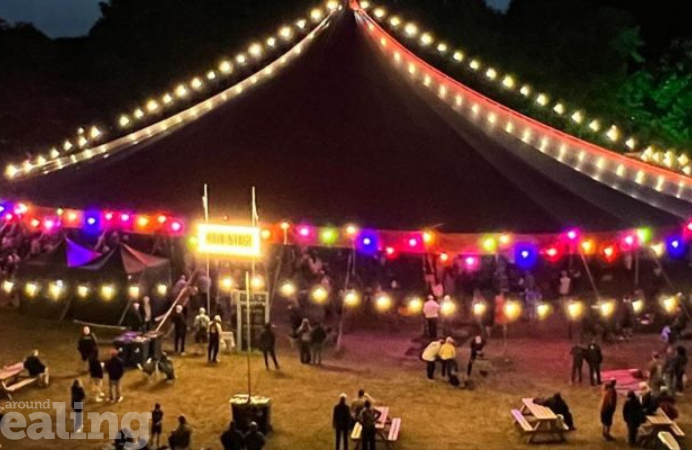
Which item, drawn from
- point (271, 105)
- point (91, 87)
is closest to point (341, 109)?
point (271, 105)

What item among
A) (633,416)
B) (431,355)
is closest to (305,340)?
(431,355)

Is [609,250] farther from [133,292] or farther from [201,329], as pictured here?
[133,292]

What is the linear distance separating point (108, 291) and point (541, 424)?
8973mm

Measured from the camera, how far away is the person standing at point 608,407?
1255 cm

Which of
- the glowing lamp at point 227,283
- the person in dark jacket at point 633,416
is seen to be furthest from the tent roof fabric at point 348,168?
the person in dark jacket at point 633,416

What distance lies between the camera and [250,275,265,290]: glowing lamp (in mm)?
17203

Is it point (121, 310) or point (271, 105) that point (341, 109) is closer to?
point (271, 105)

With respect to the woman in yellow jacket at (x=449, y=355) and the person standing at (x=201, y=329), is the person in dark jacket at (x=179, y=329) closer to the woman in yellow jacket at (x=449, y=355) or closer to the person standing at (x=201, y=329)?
the person standing at (x=201, y=329)

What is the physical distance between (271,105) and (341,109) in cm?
144

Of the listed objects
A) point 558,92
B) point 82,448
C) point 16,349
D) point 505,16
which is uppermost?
point 505,16

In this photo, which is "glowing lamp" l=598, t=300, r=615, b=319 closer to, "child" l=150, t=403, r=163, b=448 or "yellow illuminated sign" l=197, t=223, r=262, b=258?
"yellow illuminated sign" l=197, t=223, r=262, b=258

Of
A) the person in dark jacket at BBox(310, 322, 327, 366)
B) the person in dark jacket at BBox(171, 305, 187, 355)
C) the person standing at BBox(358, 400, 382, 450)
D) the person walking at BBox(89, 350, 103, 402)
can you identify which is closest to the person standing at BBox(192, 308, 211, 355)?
the person in dark jacket at BBox(171, 305, 187, 355)

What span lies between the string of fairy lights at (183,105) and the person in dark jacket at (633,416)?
31.3 feet

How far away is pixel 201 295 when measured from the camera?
18156mm
